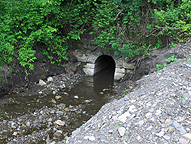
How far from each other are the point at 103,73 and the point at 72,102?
343 cm

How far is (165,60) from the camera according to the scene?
5594mm

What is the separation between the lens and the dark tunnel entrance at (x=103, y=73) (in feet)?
24.1

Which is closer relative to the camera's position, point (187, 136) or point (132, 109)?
point (187, 136)

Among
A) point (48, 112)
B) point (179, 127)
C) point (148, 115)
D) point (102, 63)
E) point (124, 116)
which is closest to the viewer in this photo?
point (179, 127)

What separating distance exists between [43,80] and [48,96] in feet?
3.59

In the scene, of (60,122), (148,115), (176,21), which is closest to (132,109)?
(148,115)

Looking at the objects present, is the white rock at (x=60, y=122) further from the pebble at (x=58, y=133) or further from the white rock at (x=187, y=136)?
the white rock at (x=187, y=136)

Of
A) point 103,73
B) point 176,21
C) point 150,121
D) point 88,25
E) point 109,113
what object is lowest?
point 103,73

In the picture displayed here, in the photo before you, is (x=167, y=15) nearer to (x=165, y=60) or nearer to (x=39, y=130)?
(x=165, y=60)

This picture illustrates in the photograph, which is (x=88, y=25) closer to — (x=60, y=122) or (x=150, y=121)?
(x=60, y=122)

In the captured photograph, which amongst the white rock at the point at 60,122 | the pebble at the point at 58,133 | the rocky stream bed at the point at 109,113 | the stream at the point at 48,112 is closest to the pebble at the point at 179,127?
the rocky stream bed at the point at 109,113

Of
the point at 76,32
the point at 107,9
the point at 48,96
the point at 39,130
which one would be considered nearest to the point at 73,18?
the point at 76,32

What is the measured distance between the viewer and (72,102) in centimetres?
571

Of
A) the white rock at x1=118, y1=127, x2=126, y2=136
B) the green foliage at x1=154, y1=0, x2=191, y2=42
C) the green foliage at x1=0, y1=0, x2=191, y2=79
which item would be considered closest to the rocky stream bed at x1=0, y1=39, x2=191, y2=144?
the white rock at x1=118, y1=127, x2=126, y2=136
